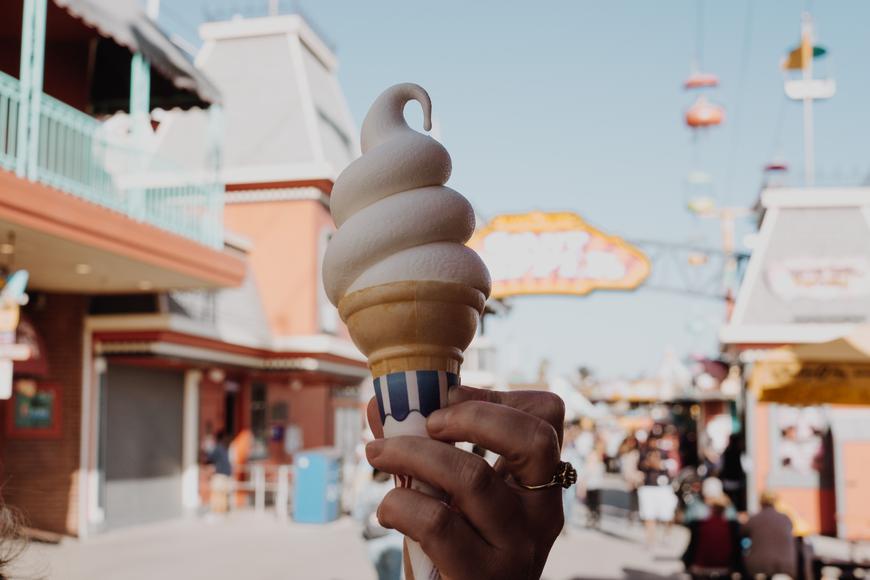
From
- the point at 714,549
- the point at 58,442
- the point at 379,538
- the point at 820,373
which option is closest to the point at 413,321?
the point at 379,538

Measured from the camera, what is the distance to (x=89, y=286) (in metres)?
15.0

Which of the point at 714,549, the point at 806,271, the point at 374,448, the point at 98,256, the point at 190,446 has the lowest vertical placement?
the point at 714,549

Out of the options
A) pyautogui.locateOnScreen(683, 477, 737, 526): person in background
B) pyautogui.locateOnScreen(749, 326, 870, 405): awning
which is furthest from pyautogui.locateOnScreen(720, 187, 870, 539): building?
pyautogui.locateOnScreen(749, 326, 870, 405): awning

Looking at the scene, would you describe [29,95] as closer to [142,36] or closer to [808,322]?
[142,36]

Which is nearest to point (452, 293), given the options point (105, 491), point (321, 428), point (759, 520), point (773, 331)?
point (759, 520)

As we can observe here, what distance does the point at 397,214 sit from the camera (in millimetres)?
1604

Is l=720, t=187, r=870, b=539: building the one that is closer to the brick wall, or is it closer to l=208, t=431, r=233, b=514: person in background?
l=208, t=431, r=233, b=514: person in background

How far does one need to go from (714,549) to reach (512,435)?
27.4 ft

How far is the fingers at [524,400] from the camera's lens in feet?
5.16

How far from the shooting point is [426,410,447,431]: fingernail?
1.50 meters

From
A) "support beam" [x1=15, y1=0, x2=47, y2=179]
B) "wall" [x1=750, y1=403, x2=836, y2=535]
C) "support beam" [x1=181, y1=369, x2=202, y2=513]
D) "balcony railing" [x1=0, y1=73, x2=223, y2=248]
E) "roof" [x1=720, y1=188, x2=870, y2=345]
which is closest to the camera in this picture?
"support beam" [x1=15, y1=0, x2=47, y2=179]

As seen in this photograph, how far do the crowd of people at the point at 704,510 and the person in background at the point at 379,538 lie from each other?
10.6 feet

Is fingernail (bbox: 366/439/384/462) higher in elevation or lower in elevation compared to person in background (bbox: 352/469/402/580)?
higher

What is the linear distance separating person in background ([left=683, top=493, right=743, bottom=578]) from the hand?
26.8 feet
